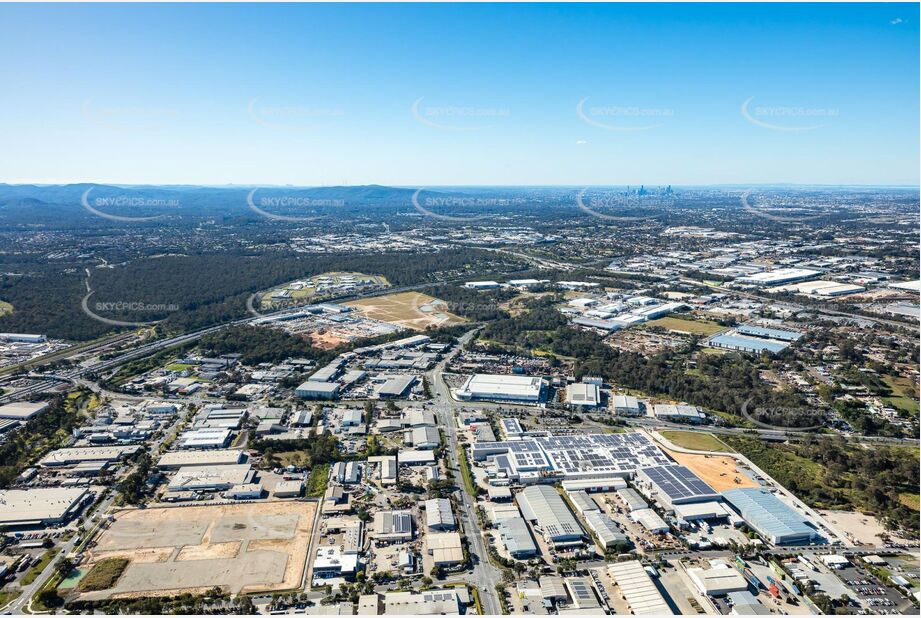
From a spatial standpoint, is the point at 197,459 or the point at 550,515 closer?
the point at 550,515

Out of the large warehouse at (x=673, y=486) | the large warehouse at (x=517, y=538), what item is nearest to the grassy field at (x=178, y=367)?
the large warehouse at (x=517, y=538)

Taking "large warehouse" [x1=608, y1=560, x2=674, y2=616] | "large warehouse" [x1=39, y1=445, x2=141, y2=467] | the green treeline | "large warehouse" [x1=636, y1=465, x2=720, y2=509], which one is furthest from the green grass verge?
"large warehouse" [x1=39, y1=445, x2=141, y2=467]

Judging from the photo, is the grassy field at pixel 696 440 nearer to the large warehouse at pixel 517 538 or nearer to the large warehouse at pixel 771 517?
the large warehouse at pixel 771 517

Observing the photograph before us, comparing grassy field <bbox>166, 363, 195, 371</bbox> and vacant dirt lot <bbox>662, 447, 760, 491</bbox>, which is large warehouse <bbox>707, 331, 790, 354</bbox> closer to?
vacant dirt lot <bbox>662, 447, 760, 491</bbox>

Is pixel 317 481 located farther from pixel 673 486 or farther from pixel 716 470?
pixel 716 470

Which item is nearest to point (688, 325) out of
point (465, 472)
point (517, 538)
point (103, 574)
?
point (465, 472)

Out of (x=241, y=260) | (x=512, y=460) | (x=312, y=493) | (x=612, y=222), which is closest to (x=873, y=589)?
(x=512, y=460)

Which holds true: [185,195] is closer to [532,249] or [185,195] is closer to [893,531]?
[532,249]
